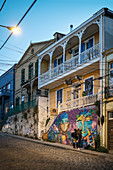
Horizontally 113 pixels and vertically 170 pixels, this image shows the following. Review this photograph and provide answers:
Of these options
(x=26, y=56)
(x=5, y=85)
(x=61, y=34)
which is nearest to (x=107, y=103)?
(x=61, y=34)

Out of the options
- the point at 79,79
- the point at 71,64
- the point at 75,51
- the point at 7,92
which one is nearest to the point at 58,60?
the point at 75,51

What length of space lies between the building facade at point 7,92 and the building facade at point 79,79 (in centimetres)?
1092

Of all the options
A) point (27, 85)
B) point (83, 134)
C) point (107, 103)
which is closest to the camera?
A: point (107, 103)

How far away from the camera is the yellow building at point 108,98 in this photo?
16047 millimetres

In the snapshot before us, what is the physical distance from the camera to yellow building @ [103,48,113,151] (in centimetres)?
1605

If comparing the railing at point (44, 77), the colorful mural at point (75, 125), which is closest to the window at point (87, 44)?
the railing at point (44, 77)

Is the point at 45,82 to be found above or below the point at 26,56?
below

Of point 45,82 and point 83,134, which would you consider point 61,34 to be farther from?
point 83,134

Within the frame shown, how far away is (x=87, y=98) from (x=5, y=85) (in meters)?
22.3

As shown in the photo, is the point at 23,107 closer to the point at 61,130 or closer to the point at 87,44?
the point at 61,130

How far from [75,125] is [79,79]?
3.63m

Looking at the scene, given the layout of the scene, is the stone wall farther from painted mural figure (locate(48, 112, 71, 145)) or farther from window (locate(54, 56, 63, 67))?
window (locate(54, 56, 63, 67))

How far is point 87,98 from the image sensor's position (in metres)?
18.6

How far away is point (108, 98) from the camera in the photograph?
53.8 ft
